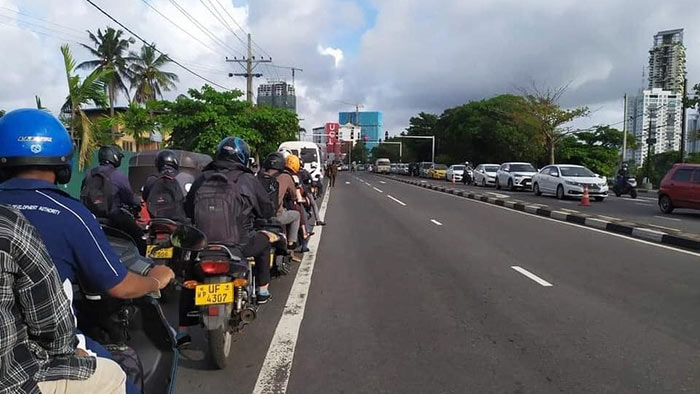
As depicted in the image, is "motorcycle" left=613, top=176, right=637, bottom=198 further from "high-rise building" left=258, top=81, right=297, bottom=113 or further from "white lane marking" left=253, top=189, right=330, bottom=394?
"high-rise building" left=258, top=81, right=297, bottom=113

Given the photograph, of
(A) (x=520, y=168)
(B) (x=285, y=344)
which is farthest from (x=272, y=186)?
(A) (x=520, y=168)

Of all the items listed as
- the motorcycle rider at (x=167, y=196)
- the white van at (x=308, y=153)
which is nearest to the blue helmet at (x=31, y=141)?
the motorcycle rider at (x=167, y=196)

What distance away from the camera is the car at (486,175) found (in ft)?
125

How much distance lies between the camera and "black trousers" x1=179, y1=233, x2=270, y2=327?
448 cm

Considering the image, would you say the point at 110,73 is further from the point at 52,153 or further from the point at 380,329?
the point at 52,153

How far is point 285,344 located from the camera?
196 inches

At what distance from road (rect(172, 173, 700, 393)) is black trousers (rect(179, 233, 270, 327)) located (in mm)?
368

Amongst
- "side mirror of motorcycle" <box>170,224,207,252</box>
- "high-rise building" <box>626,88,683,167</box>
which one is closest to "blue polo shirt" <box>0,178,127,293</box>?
"side mirror of motorcycle" <box>170,224,207,252</box>

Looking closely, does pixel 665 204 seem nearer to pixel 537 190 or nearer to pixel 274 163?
pixel 537 190

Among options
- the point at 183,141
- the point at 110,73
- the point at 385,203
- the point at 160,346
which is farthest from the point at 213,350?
the point at 183,141

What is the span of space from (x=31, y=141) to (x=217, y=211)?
8.36 ft

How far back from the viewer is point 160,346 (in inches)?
106

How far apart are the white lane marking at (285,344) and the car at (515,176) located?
1057 inches

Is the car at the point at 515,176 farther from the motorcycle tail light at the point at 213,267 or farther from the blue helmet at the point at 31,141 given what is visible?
the blue helmet at the point at 31,141
